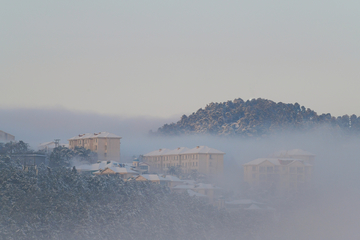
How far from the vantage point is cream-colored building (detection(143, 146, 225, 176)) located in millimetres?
141375

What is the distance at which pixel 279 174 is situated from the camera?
454 ft

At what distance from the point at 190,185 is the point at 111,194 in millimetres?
46885

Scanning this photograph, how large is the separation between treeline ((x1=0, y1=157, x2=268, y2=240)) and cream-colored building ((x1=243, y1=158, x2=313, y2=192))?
52.1m

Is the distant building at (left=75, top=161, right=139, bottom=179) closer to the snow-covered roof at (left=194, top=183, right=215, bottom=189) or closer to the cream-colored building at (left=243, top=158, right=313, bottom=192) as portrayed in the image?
the snow-covered roof at (left=194, top=183, right=215, bottom=189)

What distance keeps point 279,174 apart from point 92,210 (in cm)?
8179

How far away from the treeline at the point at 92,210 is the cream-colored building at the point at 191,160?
55.0m

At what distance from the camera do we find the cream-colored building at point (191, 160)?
141m

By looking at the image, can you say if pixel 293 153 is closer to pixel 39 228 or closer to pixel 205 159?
pixel 205 159

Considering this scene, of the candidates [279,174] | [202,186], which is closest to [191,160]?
[279,174]

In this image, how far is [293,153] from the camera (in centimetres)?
15575

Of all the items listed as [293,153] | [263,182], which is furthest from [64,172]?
[293,153]

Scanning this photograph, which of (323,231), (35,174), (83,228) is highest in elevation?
(35,174)

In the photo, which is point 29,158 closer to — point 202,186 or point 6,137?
point 6,137

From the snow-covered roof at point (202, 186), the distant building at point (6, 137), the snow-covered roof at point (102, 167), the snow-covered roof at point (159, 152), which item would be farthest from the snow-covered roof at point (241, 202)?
the snow-covered roof at point (159, 152)
